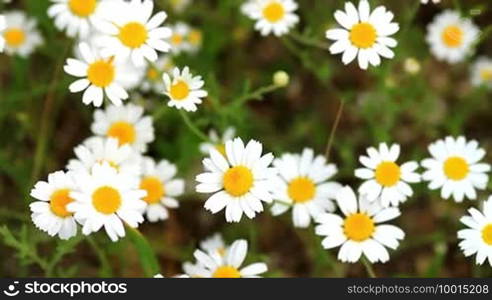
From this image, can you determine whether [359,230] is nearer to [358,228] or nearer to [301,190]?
[358,228]

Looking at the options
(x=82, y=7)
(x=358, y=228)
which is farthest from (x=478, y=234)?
(x=82, y=7)

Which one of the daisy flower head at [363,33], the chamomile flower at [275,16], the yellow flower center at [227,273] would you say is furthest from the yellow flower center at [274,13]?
the yellow flower center at [227,273]

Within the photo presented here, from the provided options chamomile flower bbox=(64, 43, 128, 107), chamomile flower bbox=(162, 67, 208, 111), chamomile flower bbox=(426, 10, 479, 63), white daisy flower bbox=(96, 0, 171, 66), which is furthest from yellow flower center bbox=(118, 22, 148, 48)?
chamomile flower bbox=(426, 10, 479, 63)

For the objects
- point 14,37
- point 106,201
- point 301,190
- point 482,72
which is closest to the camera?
point 106,201

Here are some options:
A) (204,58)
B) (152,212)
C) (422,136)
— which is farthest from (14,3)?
(422,136)

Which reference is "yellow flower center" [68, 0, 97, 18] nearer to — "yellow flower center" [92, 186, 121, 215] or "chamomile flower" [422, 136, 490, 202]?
"yellow flower center" [92, 186, 121, 215]

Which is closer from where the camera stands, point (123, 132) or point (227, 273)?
point (227, 273)
